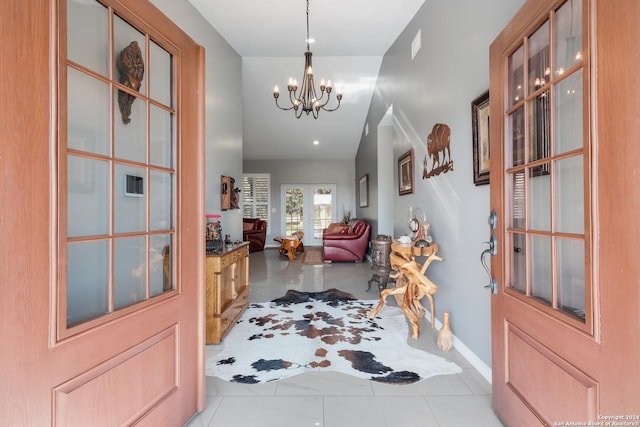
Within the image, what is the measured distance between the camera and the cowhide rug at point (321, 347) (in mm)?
2096

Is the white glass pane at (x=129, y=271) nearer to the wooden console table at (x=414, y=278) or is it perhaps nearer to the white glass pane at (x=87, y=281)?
the white glass pane at (x=87, y=281)

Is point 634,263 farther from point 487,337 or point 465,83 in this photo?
point 465,83

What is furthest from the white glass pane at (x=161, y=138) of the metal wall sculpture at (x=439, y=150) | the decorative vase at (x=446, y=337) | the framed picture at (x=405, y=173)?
the framed picture at (x=405, y=173)

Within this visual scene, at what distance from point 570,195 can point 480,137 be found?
1035 millimetres

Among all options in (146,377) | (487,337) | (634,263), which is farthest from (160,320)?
(487,337)

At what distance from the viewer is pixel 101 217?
116 cm

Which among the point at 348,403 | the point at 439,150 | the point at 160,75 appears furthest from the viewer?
the point at 439,150

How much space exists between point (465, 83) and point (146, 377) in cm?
273

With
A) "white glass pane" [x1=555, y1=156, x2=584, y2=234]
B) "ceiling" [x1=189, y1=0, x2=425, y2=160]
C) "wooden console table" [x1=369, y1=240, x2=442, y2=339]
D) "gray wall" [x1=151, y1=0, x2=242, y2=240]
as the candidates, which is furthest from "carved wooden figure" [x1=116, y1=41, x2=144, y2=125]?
"ceiling" [x1=189, y1=0, x2=425, y2=160]

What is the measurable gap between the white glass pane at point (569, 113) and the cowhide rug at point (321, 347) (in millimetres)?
1661

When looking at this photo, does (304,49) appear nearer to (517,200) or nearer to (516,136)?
(516,136)

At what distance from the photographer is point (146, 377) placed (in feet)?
4.20

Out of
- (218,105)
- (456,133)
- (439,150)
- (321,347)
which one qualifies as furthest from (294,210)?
(456,133)

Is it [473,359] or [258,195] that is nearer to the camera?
[473,359]
